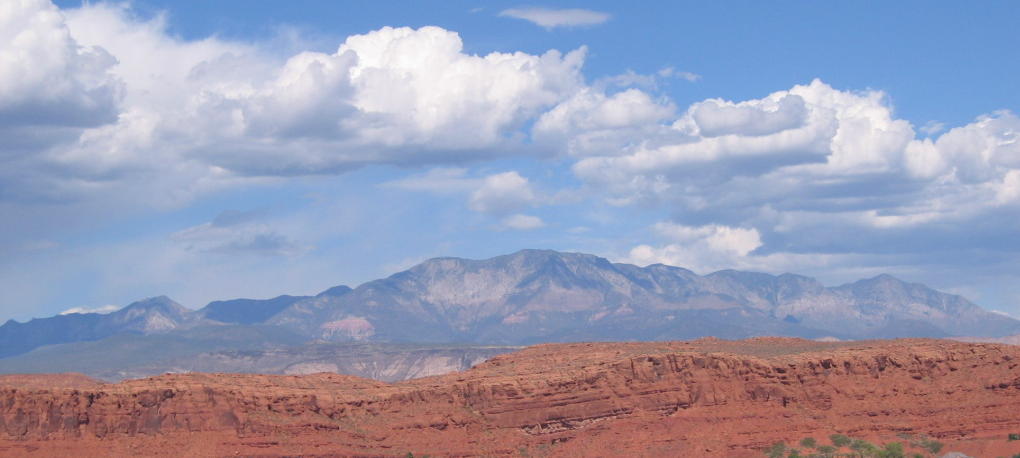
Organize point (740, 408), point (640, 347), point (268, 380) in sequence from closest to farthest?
point (740, 408) → point (268, 380) → point (640, 347)

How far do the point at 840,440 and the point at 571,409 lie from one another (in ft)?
70.6

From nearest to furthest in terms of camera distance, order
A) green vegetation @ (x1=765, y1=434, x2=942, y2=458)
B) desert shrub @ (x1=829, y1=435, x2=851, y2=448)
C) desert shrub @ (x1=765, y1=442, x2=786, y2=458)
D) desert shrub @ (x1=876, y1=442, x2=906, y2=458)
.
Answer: green vegetation @ (x1=765, y1=434, x2=942, y2=458)
desert shrub @ (x1=876, y1=442, x2=906, y2=458)
desert shrub @ (x1=765, y1=442, x2=786, y2=458)
desert shrub @ (x1=829, y1=435, x2=851, y2=448)

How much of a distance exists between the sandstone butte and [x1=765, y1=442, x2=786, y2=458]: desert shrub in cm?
86

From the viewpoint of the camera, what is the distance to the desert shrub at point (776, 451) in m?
110

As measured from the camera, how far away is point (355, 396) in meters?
123

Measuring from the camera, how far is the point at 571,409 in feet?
396

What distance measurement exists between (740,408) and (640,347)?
24.5 meters

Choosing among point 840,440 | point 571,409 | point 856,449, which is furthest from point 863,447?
point 571,409

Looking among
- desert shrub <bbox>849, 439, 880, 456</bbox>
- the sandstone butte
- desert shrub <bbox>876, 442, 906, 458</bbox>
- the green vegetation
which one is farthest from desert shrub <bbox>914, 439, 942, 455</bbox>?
desert shrub <bbox>849, 439, 880, 456</bbox>

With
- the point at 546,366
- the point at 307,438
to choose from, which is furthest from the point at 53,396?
the point at 546,366

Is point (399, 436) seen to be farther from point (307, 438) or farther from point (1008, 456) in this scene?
point (1008, 456)

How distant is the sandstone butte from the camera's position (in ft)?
366

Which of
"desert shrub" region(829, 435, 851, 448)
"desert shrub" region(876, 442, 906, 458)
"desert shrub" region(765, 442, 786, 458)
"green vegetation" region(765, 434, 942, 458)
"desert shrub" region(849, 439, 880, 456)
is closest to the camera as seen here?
"green vegetation" region(765, 434, 942, 458)

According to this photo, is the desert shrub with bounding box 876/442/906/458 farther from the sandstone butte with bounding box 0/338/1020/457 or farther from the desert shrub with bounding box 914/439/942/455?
the sandstone butte with bounding box 0/338/1020/457
